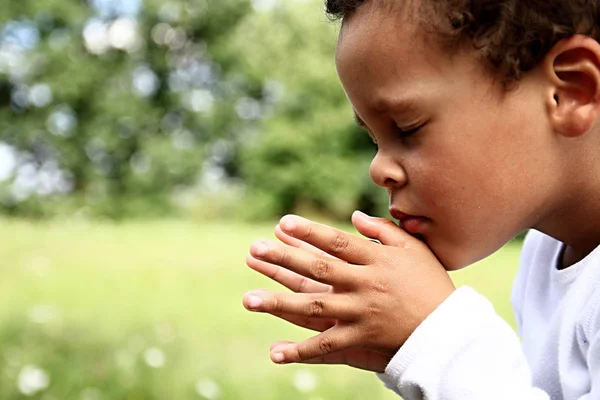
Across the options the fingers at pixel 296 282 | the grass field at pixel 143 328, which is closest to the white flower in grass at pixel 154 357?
the grass field at pixel 143 328

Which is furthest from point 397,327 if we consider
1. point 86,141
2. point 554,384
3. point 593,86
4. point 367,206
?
point 86,141

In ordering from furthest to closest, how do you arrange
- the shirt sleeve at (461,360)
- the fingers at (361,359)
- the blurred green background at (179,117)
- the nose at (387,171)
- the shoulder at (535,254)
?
1. the blurred green background at (179,117)
2. the shoulder at (535,254)
3. the fingers at (361,359)
4. the nose at (387,171)
5. the shirt sleeve at (461,360)

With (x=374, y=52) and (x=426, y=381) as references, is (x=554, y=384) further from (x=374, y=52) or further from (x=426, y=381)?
(x=374, y=52)

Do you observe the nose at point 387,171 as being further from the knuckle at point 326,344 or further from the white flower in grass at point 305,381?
the white flower in grass at point 305,381

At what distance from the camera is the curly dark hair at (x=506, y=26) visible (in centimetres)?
121

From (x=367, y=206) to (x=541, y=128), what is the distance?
15.7m

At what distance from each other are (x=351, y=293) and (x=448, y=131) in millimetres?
314

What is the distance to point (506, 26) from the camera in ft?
3.98

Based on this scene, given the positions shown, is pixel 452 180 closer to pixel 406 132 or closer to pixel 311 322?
pixel 406 132

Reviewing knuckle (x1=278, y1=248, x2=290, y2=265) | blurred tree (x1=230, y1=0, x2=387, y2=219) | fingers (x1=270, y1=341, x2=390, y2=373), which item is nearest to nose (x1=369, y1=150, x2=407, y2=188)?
knuckle (x1=278, y1=248, x2=290, y2=265)

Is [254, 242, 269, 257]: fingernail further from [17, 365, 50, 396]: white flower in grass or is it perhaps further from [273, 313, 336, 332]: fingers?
[17, 365, 50, 396]: white flower in grass

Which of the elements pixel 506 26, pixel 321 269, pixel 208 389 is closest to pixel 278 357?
pixel 321 269

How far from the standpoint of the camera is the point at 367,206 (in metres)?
16.9

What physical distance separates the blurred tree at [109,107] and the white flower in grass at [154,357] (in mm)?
13530
